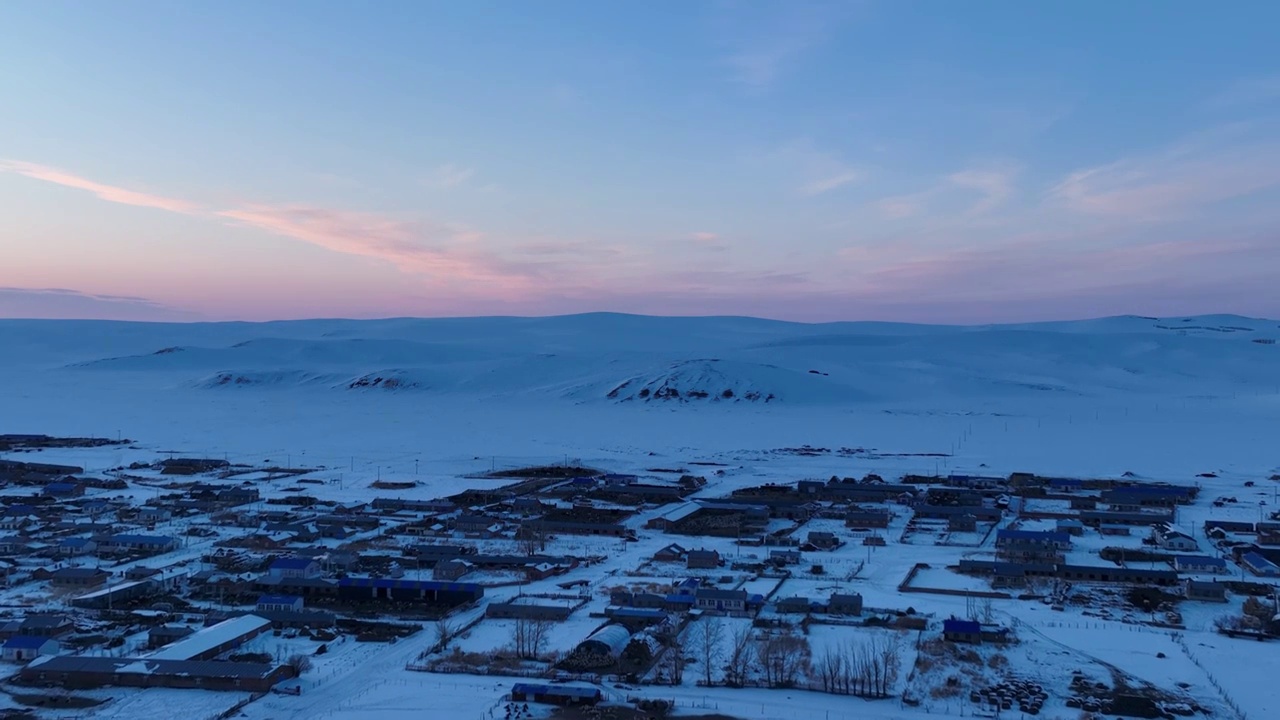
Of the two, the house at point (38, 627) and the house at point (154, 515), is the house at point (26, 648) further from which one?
the house at point (154, 515)

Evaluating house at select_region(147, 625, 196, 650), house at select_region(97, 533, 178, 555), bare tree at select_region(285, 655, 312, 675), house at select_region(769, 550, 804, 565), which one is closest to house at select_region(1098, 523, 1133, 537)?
house at select_region(769, 550, 804, 565)

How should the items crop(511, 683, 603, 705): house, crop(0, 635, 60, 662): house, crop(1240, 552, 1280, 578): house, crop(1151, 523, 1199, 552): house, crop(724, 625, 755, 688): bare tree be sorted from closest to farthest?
1. crop(511, 683, 603, 705): house
2. crop(724, 625, 755, 688): bare tree
3. crop(0, 635, 60, 662): house
4. crop(1240, 552, 1280, 578): house
5. crop(1151, 523, 1199, 552): house

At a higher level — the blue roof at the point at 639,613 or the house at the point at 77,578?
the blue roof at the point at 639,613

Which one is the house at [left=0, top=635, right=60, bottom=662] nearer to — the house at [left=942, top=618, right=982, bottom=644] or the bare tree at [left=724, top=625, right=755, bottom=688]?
the bare tree at [left=724, top=625, right=755, bottom=688]

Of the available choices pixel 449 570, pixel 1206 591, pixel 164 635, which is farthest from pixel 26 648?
pixel 1206 591

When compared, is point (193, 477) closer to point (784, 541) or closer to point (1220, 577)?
point (784, 541)

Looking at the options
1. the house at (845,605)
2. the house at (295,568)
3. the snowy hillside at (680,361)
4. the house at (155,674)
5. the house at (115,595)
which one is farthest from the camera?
the snowy hillside at (680,361)

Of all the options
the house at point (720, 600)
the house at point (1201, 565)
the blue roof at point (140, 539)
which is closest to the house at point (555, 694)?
the house at point (720, 600)
